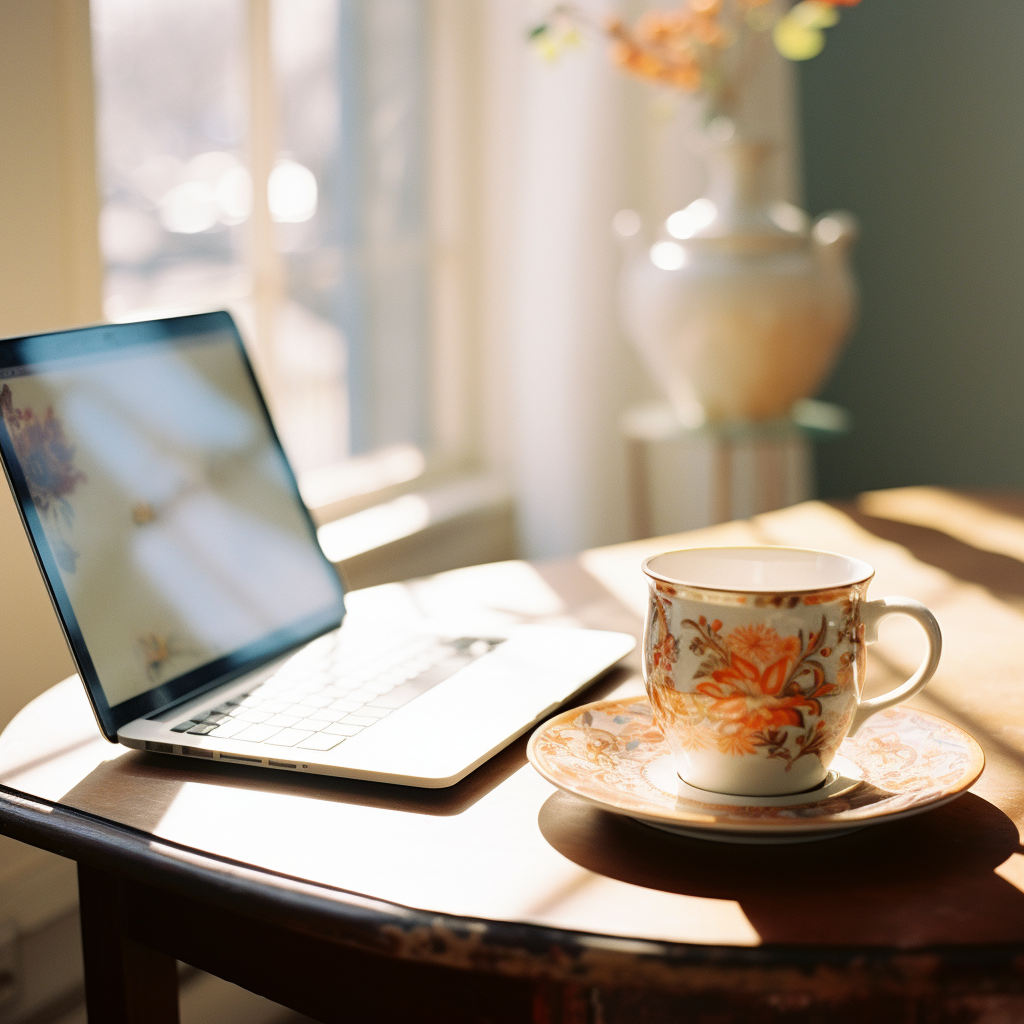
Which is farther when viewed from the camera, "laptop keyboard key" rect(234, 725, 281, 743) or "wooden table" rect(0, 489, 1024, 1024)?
"laptop keyboard key" rect(234, 725, 281, 743)

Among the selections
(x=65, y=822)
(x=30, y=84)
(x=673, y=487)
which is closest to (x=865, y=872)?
(x=65, y=822)

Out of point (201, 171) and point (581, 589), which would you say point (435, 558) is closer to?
point (201, 171)

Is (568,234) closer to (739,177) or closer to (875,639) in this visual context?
(739,177)

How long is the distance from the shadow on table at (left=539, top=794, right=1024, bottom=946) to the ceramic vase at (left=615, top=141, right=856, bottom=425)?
3.63 ft

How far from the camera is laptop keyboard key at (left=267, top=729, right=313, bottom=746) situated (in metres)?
0.59

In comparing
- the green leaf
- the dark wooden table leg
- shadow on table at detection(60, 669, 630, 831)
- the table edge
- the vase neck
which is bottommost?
the dark wooden table leg

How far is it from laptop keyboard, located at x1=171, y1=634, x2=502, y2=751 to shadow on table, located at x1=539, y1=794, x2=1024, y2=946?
0.14m

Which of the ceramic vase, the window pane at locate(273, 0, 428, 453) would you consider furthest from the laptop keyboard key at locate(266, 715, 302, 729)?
the window pane at locate(273, 0, 428, 453)

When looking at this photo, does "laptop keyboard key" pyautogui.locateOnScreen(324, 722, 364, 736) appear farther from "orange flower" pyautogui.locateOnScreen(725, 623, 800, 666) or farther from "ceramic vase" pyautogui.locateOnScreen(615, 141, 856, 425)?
"ceramic vase" pyautogui.locateOnScreen(615, 141, 856, 425)

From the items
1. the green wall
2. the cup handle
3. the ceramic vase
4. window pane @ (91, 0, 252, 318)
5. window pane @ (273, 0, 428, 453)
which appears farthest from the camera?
the green wall

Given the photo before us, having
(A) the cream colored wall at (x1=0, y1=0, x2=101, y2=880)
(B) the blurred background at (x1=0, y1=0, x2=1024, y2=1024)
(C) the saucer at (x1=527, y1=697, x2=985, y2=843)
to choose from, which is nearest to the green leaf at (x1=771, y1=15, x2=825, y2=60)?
(B) the blurred background at (x1=0, y1=0, x2=1024, y2=1024)

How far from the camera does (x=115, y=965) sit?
0.62 meters

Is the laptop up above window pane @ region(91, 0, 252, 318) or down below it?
below

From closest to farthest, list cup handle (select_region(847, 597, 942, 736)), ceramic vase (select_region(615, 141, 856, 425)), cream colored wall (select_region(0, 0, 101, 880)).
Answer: cup handle (select_region(847, 597, 942, 736)) → cream colored wall (select_region(0, 0, 101, 880)) → ceramic vase (select_region(615, 141, 856, 425))
